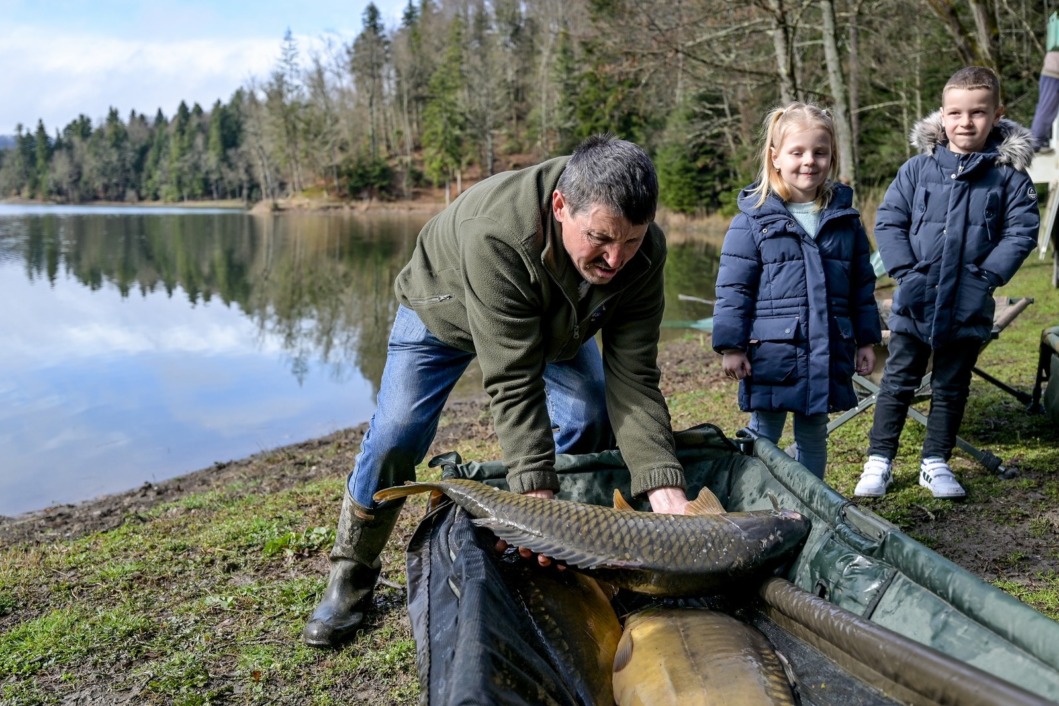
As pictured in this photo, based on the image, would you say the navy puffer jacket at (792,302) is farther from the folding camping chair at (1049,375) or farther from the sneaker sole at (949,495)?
the folding camping chair at (1049,375)

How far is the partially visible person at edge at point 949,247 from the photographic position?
4.18 m

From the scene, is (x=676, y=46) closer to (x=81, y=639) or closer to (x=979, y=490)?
(x=979, y=490)

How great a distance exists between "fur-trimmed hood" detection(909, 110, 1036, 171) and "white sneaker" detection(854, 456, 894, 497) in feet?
5.37

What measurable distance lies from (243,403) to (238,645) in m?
7.46

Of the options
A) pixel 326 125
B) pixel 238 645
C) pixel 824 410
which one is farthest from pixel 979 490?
pixel 326 125

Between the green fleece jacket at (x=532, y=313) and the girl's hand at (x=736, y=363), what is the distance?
2.63 ft

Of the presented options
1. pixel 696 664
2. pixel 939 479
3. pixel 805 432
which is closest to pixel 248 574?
pixel 696 664

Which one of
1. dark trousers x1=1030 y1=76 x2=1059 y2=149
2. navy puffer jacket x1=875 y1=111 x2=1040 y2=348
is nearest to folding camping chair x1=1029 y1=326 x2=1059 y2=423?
navy puffer jacket x1=875 y1=111 x2=1040 y2=348

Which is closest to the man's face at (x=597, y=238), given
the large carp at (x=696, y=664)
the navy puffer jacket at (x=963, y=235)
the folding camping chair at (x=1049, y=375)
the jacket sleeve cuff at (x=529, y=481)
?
the jacket sleeve cuff at (x=529, y=481)

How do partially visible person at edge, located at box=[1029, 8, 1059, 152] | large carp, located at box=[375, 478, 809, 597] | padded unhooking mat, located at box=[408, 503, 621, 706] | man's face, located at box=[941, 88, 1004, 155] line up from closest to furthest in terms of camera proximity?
1. padded unhooking mat, located at box=[408, 503, 621, 706]
2. large carp, located at box=[375, 478, 809, 597]
3. man's face, located at box=[941, 88, 1004, 155]
4. partially visible person at edge, located at box=[1029, 8, 1059, 152]

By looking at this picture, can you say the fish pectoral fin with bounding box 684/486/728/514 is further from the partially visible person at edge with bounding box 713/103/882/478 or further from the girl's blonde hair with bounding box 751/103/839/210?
the girl's blonde hair with bounding box 751/103/839/210

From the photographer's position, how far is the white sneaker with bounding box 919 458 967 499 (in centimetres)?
426

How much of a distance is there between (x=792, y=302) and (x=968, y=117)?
4.70 feet

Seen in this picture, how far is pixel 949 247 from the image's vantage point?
4.24 metres
